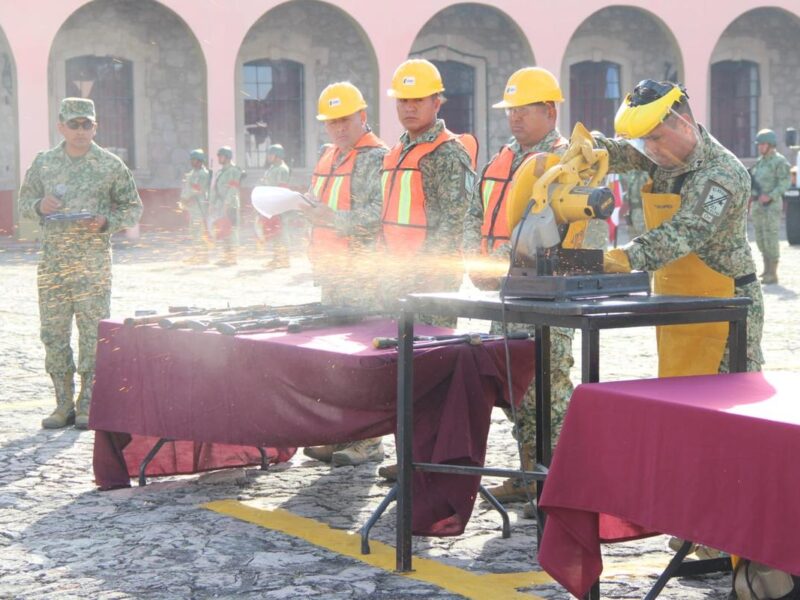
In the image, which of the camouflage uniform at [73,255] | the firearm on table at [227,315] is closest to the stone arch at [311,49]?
the camouflage uniform at [73,255]

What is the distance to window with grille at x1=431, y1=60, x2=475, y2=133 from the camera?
91.0ft

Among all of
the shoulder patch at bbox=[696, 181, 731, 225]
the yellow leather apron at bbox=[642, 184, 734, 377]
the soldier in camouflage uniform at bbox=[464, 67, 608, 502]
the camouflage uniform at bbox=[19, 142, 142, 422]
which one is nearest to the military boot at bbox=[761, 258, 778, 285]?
the camouflage uniform at bbox=[19, 142, 142, 422]

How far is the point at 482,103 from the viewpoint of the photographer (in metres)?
27.8

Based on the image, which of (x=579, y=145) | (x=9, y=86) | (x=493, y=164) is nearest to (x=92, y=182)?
(x=493, y=164)

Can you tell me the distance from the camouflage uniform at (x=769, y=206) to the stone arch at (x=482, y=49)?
10848mm

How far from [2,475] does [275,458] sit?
1216 millimetres

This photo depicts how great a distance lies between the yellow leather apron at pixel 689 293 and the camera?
16.9 feet

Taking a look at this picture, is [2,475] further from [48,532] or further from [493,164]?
[493,164]

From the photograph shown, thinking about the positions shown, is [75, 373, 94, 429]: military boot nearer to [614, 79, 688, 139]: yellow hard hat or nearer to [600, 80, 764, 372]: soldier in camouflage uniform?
[600, 80, 764, 372]: soldier in camouflage uniform

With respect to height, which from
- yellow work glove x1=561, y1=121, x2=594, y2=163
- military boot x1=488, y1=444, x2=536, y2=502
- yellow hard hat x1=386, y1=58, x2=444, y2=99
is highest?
yellow hard hat x1=386, y1=58, x2=444, y2=99

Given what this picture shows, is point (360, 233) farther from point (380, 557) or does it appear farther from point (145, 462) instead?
point (380, 557)

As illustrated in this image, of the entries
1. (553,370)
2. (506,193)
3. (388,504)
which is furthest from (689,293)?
(388,504)

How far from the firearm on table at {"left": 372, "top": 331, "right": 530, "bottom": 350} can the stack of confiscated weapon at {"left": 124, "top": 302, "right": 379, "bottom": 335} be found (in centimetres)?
67

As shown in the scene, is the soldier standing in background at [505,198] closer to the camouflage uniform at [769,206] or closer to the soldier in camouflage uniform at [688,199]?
the soldier in camouflage uniform at [688,199]
